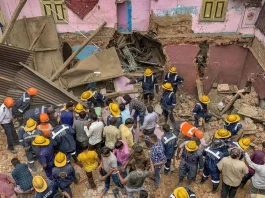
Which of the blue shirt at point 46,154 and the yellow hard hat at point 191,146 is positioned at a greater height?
the yellow hard hat at point 191,146

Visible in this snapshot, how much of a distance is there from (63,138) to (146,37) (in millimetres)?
5873

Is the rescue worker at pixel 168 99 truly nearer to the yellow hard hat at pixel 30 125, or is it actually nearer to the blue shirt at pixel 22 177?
the yellow hard hat at pixel 30 125

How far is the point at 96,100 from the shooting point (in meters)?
8.70

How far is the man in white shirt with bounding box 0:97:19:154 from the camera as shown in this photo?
7.57 metres

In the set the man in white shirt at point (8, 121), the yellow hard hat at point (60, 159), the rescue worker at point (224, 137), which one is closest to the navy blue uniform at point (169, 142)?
the rescue worker at point (224, 137)

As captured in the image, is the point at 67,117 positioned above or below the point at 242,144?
above

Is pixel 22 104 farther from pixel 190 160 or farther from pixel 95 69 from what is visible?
pixel 190 160

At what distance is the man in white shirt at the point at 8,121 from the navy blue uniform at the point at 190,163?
4406 millimetres

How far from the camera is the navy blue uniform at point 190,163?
6.55 meters

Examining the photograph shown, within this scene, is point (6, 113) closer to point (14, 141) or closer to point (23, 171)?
point (14, 141)

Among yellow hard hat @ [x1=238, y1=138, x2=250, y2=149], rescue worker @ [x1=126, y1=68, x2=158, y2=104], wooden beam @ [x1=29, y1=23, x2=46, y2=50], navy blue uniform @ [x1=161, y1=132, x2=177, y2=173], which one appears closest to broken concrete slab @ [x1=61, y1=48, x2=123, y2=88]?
rescue worker @ [x1=126, y1=68, x2=158, y2=104]

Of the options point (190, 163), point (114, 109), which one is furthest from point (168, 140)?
point (114, 109)

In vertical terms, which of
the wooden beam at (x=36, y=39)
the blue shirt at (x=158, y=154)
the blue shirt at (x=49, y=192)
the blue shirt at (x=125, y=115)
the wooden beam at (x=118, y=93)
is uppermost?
the wooden beam at (x=36, y=39)

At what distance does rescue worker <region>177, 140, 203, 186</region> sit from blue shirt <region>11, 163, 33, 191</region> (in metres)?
3.33
